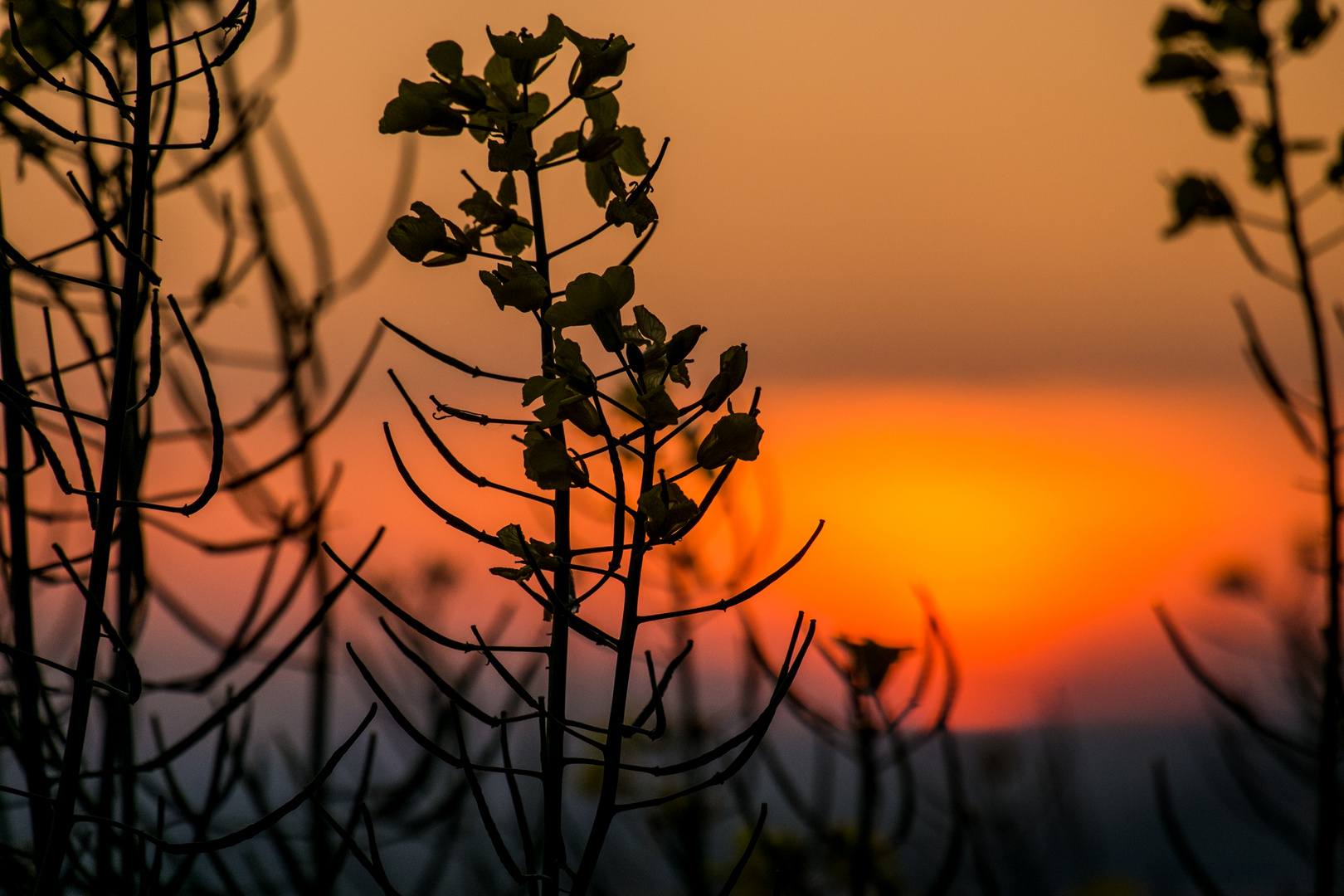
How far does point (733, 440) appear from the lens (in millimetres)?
707

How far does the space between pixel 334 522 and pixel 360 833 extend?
10.1ft

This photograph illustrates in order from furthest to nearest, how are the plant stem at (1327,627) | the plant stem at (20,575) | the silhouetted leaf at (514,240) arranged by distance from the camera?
the plant stem at (1327,627) → the plant stem at (20,575) → the silhouetted leaf at (514,240)

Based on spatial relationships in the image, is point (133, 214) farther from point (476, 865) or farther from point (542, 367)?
point (476, 865)

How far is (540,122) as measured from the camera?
74 centimetres

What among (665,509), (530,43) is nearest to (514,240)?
(530,43)

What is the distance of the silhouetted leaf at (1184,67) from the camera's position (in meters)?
1.81

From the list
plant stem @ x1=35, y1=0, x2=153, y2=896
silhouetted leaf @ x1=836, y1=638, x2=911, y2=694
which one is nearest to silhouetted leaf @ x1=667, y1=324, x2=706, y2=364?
plant stem @ x1=35, y1=0, x2=153, y2=896

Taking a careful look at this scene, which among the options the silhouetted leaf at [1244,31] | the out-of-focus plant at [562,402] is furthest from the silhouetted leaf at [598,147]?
the silhouetted leaf at [1244,31]

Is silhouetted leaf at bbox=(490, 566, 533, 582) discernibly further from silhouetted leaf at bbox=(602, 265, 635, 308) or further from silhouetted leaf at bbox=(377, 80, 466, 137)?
silhouetted leaf at bbox=(377, 80, 466, 137)

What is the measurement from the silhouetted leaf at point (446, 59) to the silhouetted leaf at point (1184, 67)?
1.63 metres

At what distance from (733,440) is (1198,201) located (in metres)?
1.62

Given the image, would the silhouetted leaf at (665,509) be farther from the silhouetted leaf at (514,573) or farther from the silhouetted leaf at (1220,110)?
the silhouetted leaf at (1220,110)

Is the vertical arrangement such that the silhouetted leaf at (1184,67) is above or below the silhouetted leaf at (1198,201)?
above

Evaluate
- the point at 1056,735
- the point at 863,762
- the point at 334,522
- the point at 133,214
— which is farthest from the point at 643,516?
the point at 1056,735
